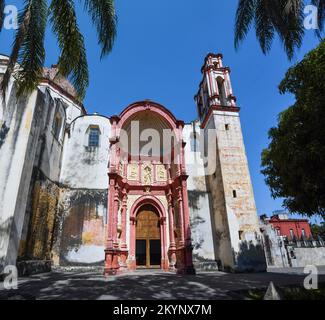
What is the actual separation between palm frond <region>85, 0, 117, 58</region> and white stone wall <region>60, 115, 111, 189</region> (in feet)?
37.3

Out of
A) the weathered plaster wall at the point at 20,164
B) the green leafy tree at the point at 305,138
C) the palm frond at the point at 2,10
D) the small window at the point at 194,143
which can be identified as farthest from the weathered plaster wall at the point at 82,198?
the green leafy tree at the point at 305,138

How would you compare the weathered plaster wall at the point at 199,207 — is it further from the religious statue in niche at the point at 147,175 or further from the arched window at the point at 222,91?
the arched window at the point at 222,91

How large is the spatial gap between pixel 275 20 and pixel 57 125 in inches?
619

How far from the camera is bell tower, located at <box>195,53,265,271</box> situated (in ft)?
45.4

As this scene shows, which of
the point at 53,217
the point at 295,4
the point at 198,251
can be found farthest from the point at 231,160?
the point at 53,217

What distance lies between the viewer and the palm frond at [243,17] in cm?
746

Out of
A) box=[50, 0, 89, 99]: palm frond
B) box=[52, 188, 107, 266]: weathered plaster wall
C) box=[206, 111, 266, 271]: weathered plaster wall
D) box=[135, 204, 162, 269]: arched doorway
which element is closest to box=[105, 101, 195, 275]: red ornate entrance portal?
box=[135, 204, 162, 269]: arched doorway

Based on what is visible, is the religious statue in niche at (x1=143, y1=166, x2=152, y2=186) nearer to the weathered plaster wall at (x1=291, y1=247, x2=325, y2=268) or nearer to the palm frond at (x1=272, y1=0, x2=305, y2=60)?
the palm frond at (x1=272, y1=0, x2=305, y2=60)

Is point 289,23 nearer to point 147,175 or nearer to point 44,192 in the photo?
point 147,175

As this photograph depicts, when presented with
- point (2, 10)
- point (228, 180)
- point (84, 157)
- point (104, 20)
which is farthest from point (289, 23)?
point (84, 157)

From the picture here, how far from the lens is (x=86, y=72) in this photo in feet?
25.0

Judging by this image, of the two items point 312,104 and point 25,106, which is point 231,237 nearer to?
point 312,104

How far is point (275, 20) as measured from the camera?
6.43 m
